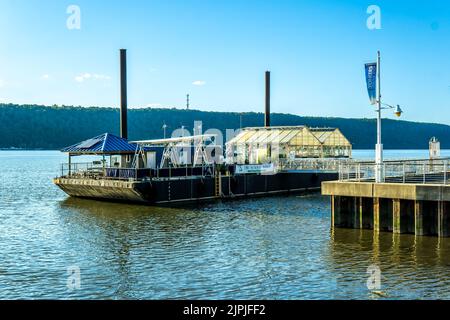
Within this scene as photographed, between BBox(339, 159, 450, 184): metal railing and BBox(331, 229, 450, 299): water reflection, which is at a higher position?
BBox(339, 159, 450, 184): metal railing

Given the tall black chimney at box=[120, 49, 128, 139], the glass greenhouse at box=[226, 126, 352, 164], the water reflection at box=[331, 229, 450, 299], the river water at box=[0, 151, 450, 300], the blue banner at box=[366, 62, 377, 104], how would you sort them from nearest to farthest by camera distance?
the water reflection at box=[331, 229, 450, 299] → the river water at box=[0, 151, 450, 300] → the blue banner at box=[366, 62, 377, 104] → the tall black chimney at box=[120, 49, 128, 139] → the glass greenhouse at box=[226, 126, 352, 164]

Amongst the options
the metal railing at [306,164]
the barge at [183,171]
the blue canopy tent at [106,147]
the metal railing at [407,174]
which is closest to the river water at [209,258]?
the metal railing at [407,174]

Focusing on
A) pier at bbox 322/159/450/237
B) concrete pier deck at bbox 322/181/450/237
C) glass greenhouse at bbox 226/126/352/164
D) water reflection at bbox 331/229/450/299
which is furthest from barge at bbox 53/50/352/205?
water reflection at bbox 331/229/450/299

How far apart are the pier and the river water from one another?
2.22 ft

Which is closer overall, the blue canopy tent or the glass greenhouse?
the blue canopy tent

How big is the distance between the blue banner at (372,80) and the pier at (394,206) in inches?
167

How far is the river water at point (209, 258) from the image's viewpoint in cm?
2005

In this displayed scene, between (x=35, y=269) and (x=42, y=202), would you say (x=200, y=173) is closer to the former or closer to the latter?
(x=42, y=202)

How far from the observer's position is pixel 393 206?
2928 centimetres

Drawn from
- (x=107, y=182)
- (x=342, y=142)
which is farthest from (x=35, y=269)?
(x=342, y=142)

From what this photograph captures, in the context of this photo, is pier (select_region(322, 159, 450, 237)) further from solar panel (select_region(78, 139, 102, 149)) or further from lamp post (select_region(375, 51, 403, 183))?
solar panel (select_region(78, 139, 102, 149))

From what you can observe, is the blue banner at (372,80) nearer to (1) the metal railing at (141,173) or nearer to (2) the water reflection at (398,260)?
(2) the water reflection at (398,260)

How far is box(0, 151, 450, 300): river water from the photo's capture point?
20.0 meters
